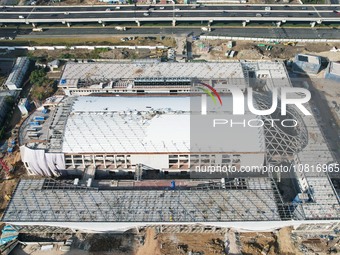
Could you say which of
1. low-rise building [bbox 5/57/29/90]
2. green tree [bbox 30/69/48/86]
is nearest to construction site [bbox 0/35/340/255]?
low-rise building [bbox 5/57/29/90]

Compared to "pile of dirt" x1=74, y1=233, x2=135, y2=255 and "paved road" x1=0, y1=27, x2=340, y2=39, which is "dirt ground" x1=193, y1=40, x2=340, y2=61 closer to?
"paved road" x1=0, y1=27, x2=340, y2=39

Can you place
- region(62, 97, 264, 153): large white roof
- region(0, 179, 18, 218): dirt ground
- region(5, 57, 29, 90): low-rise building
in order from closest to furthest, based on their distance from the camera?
region(62, 97, 264, 153): large white roof < region(0, 179, 18, 218): dirt ground < region(5, 57, 29, 90): low-rise building

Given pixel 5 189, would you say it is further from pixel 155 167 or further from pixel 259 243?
pixel 259 243

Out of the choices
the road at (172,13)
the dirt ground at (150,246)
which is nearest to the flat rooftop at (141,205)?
the dirt ground at (150,246)

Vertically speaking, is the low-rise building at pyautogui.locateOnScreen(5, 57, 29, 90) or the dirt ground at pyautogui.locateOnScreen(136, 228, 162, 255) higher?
the low-rise building at pyautogui.locateOnScreen(5, 57, 29, 90)

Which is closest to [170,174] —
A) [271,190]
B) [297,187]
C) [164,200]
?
[164,200]

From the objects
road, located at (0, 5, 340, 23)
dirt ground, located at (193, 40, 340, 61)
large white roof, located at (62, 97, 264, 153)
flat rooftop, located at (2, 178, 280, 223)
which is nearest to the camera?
flat rooftop, located at (2, 178, 280, 223)
